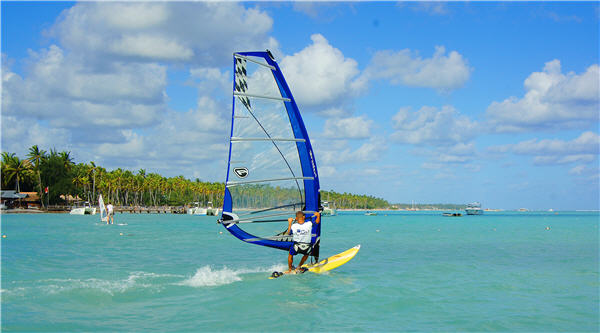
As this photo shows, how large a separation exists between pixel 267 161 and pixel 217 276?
3472 mm

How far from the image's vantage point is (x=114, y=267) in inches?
604

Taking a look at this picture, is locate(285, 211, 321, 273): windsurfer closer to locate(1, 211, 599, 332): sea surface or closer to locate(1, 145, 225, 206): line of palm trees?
locate(1, 211, 599, 332): sea surface

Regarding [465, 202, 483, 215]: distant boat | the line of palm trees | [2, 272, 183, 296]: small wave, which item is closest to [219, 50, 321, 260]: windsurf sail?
[2, 272, 183, 296]: small wave

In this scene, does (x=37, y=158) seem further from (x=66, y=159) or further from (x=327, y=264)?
(x=327, y=264)

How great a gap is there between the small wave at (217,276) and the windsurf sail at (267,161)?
1.31 m

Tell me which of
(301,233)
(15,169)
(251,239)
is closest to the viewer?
(301,233)

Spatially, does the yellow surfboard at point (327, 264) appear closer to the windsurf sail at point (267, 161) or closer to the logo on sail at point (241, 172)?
the windsurf sail at point (267, 161)

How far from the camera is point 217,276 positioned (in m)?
13.1

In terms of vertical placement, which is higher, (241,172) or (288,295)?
(241,172)

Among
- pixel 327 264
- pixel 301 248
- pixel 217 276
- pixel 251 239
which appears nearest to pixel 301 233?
pixel 301 248

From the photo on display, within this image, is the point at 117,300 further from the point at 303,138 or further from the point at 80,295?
the point at 303,138

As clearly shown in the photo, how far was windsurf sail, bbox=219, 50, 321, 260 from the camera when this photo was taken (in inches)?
445

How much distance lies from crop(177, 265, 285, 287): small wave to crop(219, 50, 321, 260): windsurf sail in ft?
4.29

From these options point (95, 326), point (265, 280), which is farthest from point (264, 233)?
point (95, 326)
